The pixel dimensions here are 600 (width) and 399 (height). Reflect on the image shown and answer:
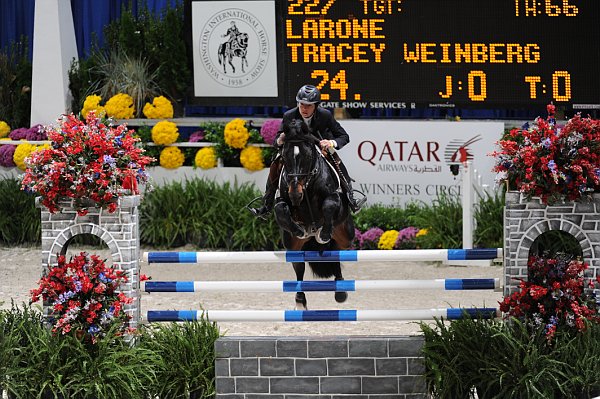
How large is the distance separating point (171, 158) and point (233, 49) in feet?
4.64

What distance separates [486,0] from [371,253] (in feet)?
18.6

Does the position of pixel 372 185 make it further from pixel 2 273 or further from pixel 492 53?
pixel 2 273

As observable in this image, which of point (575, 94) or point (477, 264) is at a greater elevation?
point (575, 94)

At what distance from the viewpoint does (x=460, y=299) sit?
10008 mm

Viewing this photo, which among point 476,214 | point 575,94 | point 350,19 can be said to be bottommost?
point 476,214

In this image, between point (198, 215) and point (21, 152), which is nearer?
point (198, 215)

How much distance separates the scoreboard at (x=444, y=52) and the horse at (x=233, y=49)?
820 mm

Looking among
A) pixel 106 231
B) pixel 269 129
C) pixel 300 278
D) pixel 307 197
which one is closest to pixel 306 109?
pixel 307 197

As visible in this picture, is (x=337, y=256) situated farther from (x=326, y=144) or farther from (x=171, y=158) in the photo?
(x=171, y=158)

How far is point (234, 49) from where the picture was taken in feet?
42.8

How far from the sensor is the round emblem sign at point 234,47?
12930 millimetres

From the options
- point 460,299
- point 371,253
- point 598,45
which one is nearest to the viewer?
point 371,253

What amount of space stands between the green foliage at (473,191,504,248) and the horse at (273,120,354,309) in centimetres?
358

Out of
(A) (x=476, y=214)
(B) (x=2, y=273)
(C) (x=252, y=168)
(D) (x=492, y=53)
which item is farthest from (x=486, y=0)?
(B) (x=2, y=273)
